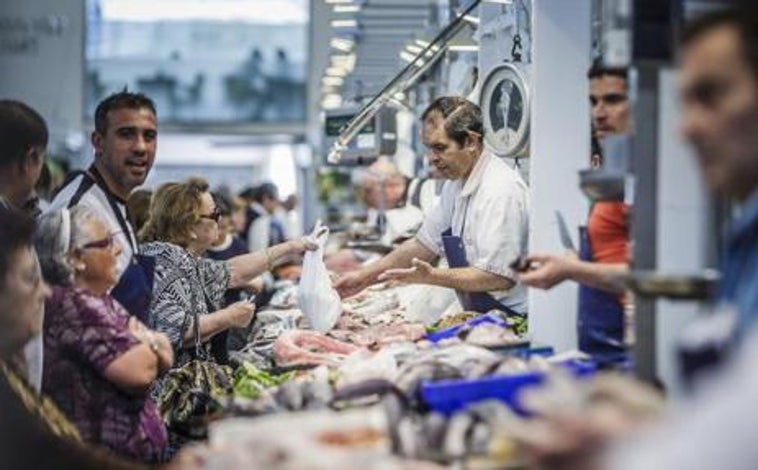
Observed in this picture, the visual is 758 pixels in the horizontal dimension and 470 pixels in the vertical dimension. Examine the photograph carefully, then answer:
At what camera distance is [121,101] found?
15.5ft

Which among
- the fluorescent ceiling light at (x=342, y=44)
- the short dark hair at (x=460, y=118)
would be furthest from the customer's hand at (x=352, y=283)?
the fluorescent ceiling light at (x=342, y=44)

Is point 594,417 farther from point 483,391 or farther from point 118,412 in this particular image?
point 118,412

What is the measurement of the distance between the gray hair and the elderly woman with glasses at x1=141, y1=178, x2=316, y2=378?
1193 millimetres

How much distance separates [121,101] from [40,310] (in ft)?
5.12

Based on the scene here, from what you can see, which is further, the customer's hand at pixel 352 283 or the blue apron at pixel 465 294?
the customer's hand at pixel 352 283

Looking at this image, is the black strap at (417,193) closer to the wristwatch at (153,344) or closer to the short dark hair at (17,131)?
the short dark hair at (17,131)

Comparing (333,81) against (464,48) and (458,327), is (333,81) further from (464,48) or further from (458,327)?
(458,327)

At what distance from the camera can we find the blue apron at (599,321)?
139 inches

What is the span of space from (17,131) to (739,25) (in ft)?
9.26

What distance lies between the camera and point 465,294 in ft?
16.8

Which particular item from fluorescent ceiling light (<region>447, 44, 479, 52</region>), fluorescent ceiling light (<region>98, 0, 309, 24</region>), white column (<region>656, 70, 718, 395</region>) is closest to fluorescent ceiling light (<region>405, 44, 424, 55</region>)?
fluorescent ceiling light (<region>447, 44, 479, 52</region>)

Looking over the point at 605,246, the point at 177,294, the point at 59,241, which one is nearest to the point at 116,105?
the point at 177,294

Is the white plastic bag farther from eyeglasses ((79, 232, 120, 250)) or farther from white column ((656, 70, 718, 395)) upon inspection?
white column ((656, 70, 718, 395))

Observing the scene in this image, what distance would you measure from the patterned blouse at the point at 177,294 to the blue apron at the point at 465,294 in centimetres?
108
